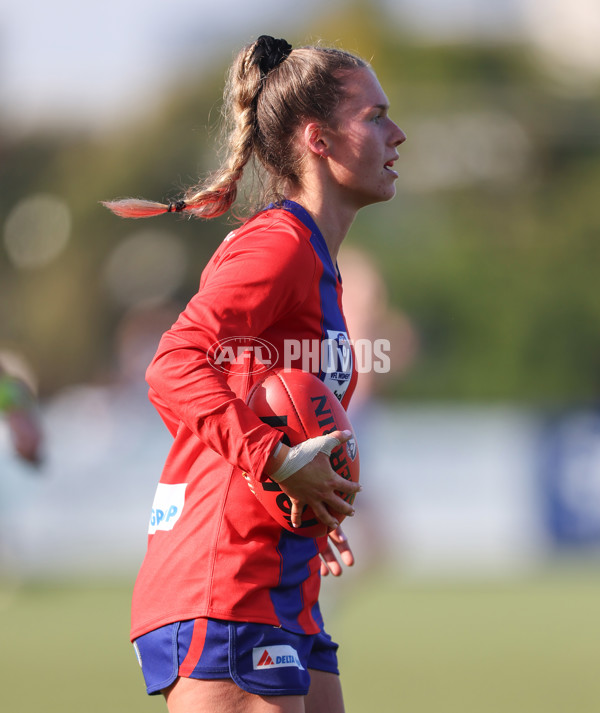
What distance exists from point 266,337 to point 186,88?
31.0m

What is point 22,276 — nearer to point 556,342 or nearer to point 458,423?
point 556,342

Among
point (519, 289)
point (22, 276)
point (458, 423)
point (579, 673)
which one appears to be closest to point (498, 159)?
point (519, 289)

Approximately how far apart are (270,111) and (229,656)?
4.81 feet

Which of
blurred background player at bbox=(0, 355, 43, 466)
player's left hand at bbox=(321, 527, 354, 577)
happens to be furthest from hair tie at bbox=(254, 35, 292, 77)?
blurred background player at bbox=(0, 355, 43, 466)

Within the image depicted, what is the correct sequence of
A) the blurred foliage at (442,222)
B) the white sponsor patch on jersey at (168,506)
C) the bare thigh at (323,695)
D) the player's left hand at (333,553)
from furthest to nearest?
the blurred foliage at (442,222), the player's left hand at (333,553), the bare thigh at (323,695), the white sponsor patch on jersey at (168,506)

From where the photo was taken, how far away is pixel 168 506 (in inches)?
119

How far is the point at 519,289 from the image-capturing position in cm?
2380

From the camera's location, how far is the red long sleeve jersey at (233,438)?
2752 millimetres

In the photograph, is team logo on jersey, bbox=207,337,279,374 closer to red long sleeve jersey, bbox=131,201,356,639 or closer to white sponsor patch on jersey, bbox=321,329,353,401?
red long sleeve jersey, bbox=131,201,356,639

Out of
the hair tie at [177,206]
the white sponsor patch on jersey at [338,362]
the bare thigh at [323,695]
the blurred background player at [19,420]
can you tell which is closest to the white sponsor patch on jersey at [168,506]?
the white sponsor patch on jersey at [338,362]

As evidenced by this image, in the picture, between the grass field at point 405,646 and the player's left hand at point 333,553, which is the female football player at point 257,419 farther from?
the grass field at point 405,646

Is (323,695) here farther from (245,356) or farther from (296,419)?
(245,356)

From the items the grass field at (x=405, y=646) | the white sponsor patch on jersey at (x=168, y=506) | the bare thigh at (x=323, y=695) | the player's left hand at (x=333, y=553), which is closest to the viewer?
the white sponsor patch on jersey at (x=168, y=506)

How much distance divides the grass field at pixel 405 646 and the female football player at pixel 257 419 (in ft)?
10.6
